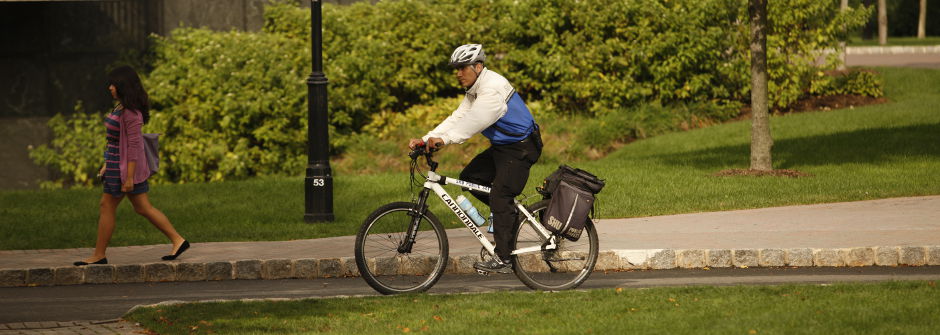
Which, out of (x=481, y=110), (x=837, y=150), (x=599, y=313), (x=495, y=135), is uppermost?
(x=481, y=110)

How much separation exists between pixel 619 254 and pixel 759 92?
639 centimetres

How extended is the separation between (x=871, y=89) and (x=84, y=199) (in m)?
14.1

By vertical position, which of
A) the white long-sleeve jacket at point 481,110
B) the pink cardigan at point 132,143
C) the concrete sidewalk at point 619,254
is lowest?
the concrete sidewalk at point 619,254

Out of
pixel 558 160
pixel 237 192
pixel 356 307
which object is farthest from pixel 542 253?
pixel 558 160

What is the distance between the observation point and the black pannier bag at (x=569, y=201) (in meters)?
8.66

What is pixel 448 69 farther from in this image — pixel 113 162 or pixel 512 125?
pixel 512 125

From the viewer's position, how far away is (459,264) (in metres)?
10.0

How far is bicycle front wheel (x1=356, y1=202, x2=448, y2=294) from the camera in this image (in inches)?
341

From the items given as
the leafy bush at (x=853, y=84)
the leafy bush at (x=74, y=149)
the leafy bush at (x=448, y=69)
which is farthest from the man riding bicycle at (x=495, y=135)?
the leafy bush at (x=853, y=84)

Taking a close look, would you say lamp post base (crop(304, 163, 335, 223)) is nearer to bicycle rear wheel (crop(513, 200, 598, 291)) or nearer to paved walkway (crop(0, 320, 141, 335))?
bicycle rear wheel (crop(513, 200, 598, 291))

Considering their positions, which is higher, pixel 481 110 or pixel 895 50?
pixel 895 50

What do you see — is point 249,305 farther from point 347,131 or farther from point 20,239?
point 347,131

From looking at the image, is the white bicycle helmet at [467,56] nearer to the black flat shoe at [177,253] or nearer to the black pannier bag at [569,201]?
the black pannier bag at [569,201]

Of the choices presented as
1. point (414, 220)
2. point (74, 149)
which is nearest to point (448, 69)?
point (74, 149)
